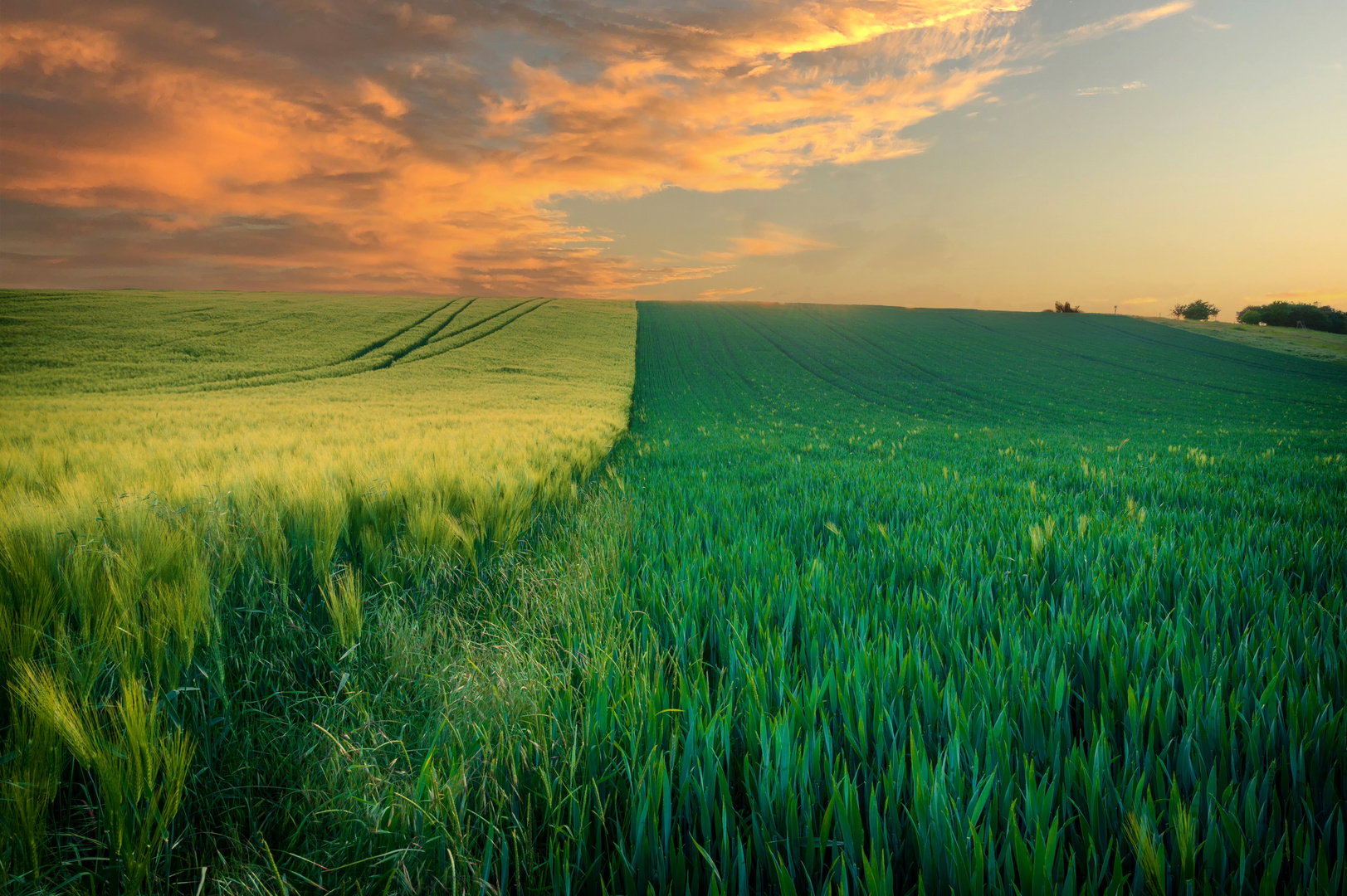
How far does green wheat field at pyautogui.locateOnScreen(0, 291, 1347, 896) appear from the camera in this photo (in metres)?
1.07

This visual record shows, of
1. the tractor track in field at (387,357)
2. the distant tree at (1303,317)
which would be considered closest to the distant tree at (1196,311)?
the distant tree at (1303,317)

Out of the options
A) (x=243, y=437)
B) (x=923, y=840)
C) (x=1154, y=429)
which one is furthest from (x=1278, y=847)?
(x=1154, y=429)

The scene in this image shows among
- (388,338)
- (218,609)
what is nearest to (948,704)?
(218,609)

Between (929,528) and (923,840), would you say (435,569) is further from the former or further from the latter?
(929,528)

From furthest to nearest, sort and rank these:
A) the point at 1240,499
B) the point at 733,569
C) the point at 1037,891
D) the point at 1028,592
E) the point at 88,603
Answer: the point at 1240,499, the point at 733,569, the point at 1028,592, the point at 88,603, the point at 1037,891

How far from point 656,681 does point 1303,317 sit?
13093 centimetres

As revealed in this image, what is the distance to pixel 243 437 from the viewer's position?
7871 millimetres

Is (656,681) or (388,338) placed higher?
(388,338)

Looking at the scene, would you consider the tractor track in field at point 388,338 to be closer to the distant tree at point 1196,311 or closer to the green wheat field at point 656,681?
the green wheat field at point 656,681

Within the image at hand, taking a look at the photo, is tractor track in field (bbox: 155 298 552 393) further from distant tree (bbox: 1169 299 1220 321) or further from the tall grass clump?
distant tree (bbox: 1169 299 1220 321)

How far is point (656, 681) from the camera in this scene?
1475 millimetres

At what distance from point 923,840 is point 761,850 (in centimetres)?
30

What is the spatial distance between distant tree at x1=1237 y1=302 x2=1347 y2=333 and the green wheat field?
122240 mm

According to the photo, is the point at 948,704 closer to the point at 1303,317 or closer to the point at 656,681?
the point at 656,681
